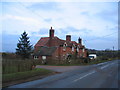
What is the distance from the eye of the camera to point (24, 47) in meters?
52.3

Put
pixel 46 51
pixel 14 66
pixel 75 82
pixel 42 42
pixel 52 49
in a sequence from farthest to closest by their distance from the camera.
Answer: pixel 42 42 → pixel 46 51 → pixel 52 49 → pixel 14 66 → pixel 75 82

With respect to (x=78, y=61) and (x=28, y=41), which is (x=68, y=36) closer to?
(x=28, y=41)

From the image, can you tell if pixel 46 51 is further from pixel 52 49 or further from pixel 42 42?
pixel 42 42

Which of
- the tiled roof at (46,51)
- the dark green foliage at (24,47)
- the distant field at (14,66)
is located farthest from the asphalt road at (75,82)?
the dark green foliage at (24,47)

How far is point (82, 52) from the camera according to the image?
65250 mm

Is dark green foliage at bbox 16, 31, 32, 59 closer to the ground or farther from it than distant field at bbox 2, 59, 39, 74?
farther from it

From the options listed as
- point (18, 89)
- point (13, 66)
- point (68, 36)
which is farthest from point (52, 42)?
point (18, 89)

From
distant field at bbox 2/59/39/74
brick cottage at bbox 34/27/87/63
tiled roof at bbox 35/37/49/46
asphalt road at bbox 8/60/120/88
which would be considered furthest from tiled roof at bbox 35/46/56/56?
asphalt road at bbox 8/60/120/88

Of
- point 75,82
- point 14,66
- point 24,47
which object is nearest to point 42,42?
point 24,47

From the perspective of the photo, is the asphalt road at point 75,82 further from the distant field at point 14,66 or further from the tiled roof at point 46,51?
the tiled roof at point 46,51

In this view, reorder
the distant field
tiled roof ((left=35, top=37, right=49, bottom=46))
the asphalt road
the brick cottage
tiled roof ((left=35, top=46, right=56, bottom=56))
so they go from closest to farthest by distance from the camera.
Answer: the asphalt road
the distant field
tiled roof ((left=35, top=46, right=56, bottom=56))
the brick cottage
tiled roof ((left=35, top=37, right=49, bottom=46))

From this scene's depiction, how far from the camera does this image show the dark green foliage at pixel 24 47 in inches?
1989

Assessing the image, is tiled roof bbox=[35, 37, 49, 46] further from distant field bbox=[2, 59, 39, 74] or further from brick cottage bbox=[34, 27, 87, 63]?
distant field bbox=[2, 59, 39, 74]

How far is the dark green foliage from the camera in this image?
166 ft
